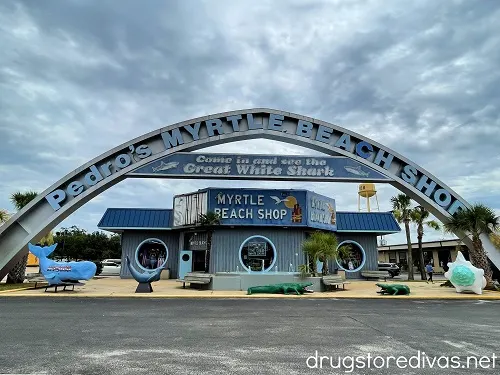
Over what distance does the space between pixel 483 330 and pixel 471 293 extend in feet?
37.0

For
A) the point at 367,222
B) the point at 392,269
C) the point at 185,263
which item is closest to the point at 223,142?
the point at 185,263

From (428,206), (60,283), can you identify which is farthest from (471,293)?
(60,283)

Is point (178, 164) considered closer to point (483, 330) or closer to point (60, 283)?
point (60, 283)

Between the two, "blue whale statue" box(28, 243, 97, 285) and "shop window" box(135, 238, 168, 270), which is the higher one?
"shop window" box(135, 238, 168, 270)

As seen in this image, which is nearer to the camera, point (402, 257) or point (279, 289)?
point (279, 289)

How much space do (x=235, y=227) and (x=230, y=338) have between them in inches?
747

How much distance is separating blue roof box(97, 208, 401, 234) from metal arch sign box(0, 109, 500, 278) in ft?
25.2

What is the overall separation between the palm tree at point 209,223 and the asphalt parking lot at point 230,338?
12.1 metres

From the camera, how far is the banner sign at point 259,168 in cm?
2255

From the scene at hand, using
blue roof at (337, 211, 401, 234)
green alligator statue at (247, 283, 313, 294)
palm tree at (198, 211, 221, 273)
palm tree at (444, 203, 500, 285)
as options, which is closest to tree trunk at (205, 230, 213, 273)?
palm tree at (198, 211, 221, 273)

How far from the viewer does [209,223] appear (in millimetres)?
24672

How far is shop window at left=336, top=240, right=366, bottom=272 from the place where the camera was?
3194 centimetres

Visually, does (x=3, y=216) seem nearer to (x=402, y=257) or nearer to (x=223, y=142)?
(x=223, y=142)

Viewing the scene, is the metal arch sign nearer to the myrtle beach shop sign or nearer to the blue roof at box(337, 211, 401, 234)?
the myrtle beach shop sign
